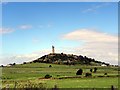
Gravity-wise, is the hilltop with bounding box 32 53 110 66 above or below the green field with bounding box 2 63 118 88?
above

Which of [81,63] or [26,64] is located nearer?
[26,64]

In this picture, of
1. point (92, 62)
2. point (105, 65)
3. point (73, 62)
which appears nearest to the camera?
point (105, 65)

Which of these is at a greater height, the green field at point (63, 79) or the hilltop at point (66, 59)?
the hilltop at point (66, 59)

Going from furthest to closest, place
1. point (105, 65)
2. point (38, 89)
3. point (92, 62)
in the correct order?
point (92, 62)
point (105, 65)
point (38, 89)

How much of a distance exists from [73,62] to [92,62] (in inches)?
228

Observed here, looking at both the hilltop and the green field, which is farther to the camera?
the hilltop

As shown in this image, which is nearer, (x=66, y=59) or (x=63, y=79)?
(x=63, y=79)

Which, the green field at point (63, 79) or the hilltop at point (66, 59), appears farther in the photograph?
the hilltop at point (66, 59)

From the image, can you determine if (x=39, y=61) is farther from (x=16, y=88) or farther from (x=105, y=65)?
(x=16, y=88)

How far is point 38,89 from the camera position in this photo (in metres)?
14.7

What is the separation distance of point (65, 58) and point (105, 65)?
12.9 meters

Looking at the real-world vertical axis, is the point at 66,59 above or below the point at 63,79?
above

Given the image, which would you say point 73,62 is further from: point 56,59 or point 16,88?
point 16,88

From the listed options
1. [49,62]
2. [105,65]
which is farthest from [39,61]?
[105,65]
